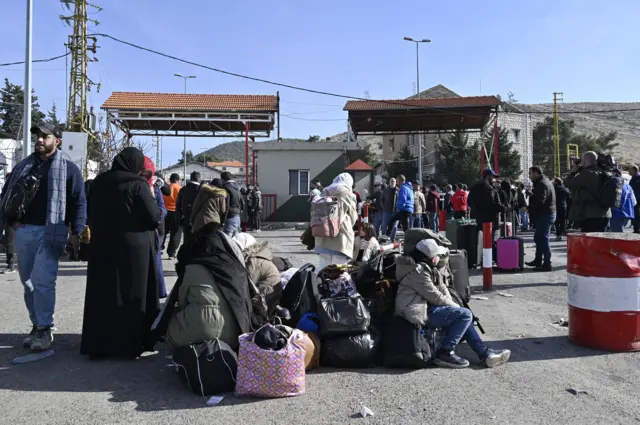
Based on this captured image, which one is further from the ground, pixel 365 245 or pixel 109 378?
pixel 365 245

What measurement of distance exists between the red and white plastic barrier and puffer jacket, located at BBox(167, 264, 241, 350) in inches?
136

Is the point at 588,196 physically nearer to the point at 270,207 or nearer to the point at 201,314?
the point at 201,314

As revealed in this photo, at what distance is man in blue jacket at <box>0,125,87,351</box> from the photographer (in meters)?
5.20

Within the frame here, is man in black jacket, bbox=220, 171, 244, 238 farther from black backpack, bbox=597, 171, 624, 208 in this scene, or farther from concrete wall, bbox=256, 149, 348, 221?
concrete wall, bbox=256, 149, 348, 221

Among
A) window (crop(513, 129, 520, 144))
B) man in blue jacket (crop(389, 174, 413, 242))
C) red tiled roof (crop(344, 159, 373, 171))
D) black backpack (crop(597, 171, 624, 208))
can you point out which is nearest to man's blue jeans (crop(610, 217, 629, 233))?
black backpack (crop(597, 171, 624, 208))

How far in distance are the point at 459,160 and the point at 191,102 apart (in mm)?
27239

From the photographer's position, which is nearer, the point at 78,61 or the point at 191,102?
the point at 191,102

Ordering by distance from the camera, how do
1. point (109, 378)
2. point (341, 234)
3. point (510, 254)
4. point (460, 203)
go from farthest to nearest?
point (460, 203), point (510, 254), point (341, 234), point (109, 378)

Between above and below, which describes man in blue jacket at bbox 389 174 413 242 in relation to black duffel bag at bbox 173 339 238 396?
above

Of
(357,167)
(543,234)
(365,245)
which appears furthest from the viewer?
(357,167)

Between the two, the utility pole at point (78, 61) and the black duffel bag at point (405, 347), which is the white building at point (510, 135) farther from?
the black duffel bag at point (405, 347)

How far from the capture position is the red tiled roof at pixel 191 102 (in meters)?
24.7

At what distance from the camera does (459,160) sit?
46.3m

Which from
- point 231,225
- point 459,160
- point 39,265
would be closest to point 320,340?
point 39,265
